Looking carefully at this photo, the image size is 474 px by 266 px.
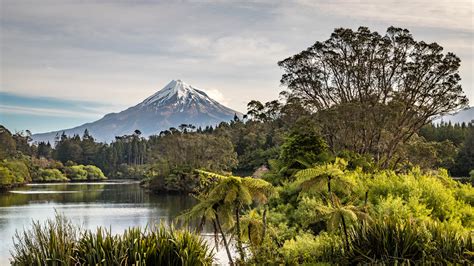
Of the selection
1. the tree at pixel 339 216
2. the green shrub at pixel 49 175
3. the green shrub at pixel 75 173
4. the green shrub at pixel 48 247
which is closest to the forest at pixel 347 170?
the tree at pixel 339 216

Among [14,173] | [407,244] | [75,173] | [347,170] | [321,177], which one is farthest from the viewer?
[75,173]

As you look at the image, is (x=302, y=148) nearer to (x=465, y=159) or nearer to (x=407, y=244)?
(x=407, y=244)

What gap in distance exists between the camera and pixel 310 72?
28.5 m

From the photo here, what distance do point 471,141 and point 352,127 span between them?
Result: 135 feet

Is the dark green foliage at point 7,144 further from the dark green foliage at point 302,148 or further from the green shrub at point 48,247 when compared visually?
the green shrub at point 48,247

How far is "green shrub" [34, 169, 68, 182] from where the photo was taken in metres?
86.0

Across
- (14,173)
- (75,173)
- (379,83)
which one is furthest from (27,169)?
(379,83)

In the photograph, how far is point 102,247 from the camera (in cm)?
→ 802

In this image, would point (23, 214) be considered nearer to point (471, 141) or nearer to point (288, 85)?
point (288, 85)

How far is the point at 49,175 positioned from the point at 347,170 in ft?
257

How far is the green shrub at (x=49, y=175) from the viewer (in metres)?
86.0

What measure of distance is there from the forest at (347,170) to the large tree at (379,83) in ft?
0.18

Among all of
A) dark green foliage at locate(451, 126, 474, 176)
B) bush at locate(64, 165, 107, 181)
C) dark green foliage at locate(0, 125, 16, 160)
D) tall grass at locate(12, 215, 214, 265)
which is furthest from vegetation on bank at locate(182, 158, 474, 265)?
bush at locate(64, 165, 107, 181)

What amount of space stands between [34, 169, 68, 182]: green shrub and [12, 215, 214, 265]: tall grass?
272 feet
